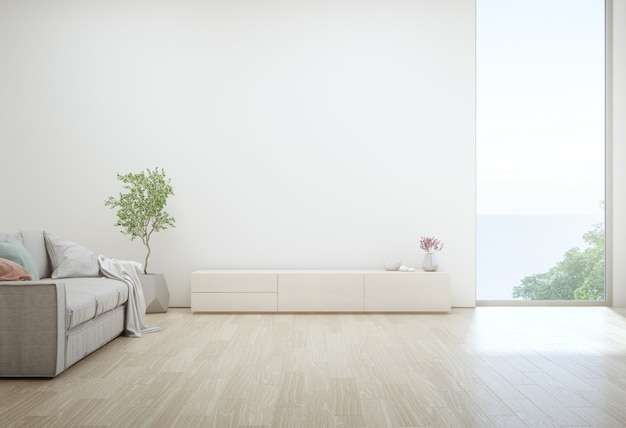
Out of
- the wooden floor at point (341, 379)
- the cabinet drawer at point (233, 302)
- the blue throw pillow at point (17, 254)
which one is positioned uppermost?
the blue throw pillow at point (17, 254)

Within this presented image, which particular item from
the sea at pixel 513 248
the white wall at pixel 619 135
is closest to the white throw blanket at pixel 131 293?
the sea at pixel 513 248

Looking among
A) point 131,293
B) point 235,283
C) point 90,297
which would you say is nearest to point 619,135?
point 235,283

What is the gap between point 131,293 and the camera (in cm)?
511

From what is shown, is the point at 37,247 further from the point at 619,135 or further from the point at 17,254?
the point at 619,135

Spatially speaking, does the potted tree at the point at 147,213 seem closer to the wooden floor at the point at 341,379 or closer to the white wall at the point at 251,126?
the white wall at the point at 251,126

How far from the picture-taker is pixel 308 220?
22.1 ft

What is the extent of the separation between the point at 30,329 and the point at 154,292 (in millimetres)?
2626

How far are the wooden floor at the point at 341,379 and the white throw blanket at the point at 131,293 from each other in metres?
0.14

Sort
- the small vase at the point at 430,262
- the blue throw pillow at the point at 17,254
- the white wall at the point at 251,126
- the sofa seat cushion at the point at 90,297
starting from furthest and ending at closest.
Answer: the white wall at the point at 251,126, the small vase at the point at 430,262, the blue throw pillow at the point at 17,254, the sofa seat cushion at the point at 90,297

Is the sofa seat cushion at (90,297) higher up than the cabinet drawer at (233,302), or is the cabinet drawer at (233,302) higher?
the sofa seat cushion at (90,297)

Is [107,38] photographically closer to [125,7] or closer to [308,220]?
[125,7]

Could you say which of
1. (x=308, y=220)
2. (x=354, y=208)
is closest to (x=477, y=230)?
(x=354, y=208)

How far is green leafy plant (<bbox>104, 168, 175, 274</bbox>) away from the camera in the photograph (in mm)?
6305

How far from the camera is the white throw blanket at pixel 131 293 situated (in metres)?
5.03
